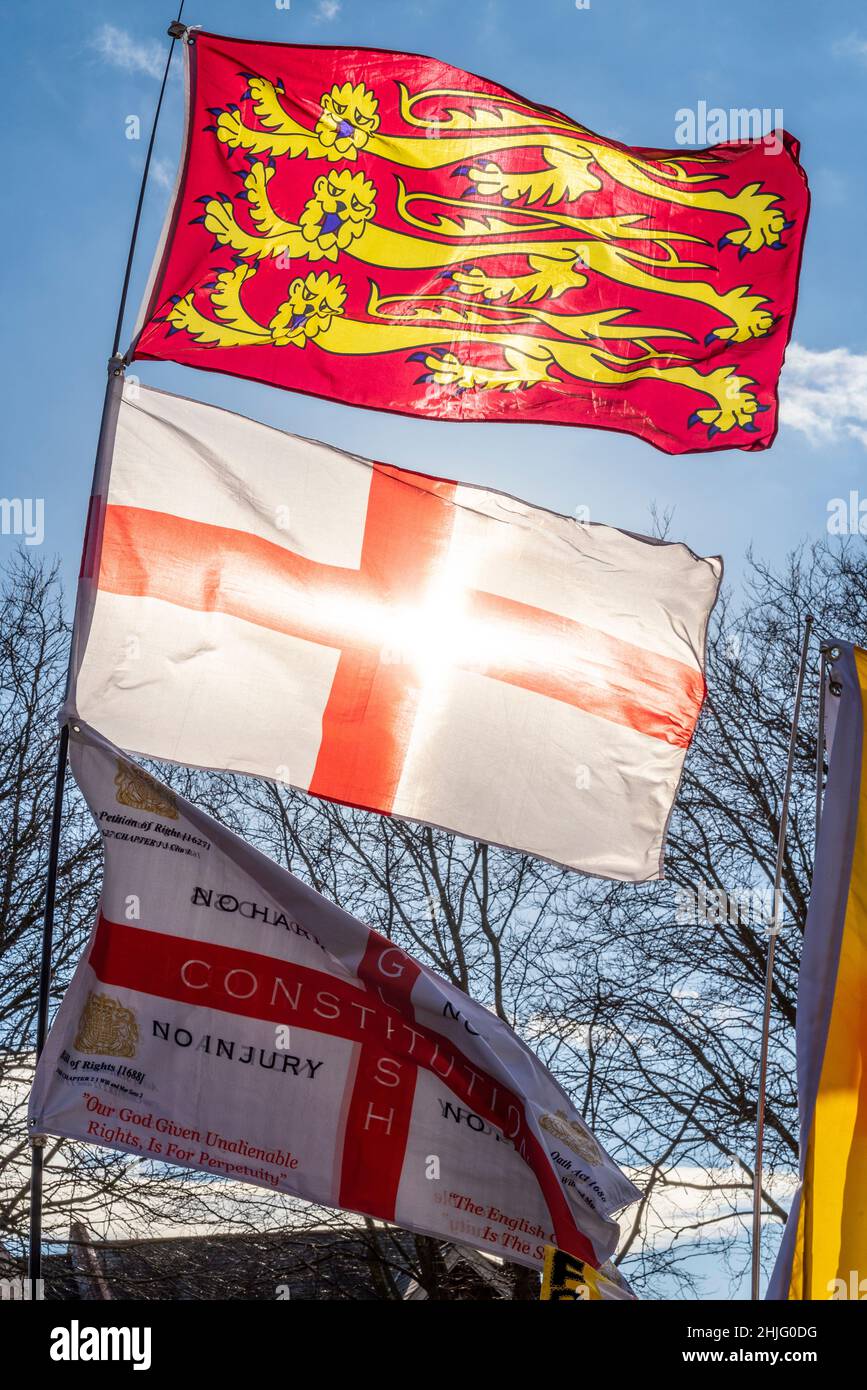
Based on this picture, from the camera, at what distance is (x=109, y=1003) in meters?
4.98

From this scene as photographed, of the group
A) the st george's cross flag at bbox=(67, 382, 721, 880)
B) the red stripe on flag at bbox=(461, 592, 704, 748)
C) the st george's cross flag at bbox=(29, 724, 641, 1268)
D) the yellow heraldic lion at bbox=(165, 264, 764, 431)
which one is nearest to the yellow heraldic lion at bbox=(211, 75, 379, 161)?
the yellow heraldic lion at bbox=(165, 264, 764, 431)

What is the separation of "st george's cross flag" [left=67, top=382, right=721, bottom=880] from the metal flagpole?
0.12 metres

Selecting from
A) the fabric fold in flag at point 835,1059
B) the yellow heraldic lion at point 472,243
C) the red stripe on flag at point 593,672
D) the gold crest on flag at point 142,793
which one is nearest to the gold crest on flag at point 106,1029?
the gold crest on flag at point 142,793

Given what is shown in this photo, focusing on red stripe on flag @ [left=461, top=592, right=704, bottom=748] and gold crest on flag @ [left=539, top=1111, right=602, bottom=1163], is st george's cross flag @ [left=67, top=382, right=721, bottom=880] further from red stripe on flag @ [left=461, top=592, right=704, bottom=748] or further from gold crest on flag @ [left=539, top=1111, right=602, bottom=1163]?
gold crest on flag @ [left=539, top=1111, right=602, bottom=1163]

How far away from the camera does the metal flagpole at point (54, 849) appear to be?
15.0 feet

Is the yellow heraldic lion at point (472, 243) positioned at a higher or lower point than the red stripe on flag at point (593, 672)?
higher

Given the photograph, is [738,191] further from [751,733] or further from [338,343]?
[751,733]

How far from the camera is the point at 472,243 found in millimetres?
6801

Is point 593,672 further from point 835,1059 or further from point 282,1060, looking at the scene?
point 282,1060

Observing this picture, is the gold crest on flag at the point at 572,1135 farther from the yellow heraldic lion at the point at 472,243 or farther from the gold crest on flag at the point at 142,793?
the yellow heraldic lion at the point at 472,243

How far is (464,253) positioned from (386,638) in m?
2.08

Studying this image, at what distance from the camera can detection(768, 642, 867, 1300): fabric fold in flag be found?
5.09m

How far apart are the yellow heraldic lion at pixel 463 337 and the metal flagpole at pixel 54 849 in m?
0.50
